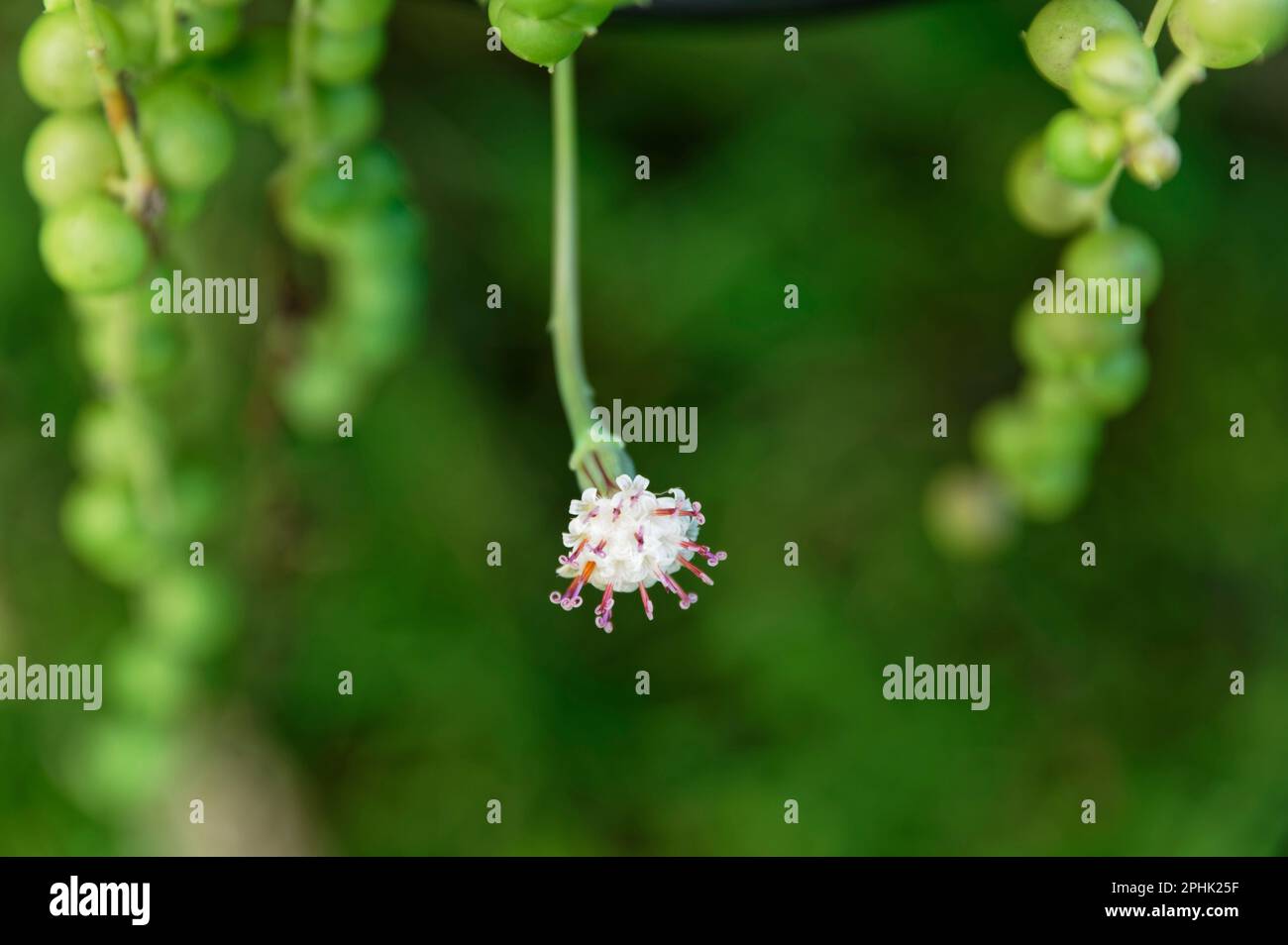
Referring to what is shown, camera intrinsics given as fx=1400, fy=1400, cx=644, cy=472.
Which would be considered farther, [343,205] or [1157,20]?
[343,205]

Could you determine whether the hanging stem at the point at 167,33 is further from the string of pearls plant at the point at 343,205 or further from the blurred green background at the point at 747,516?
the blurred green background at the point at 747,516

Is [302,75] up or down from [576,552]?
up

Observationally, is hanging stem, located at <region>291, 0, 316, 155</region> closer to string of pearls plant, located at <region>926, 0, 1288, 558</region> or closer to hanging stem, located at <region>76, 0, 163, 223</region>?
hanging stem, located at <region>76, 0, 163, 223</region>

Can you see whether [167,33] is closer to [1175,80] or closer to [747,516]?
[1175,80]

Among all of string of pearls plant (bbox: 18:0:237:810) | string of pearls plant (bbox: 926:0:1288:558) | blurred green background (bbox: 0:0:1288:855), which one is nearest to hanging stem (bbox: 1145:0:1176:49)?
string of pearls plant (bbox: 926:0:1288:558)

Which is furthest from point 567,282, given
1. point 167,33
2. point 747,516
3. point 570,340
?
point 747,516

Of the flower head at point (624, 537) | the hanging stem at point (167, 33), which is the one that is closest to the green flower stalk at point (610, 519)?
the flower head at point (624, 537)
